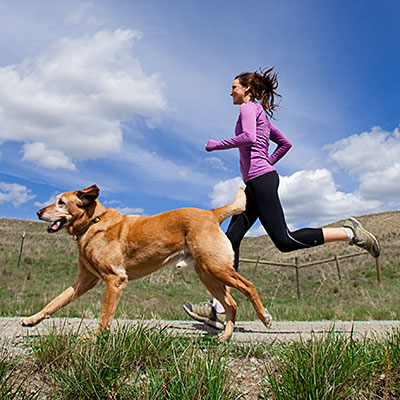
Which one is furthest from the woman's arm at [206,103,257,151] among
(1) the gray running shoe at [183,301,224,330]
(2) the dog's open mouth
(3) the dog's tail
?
(1) the gray running shoe at [183,301,224,330]

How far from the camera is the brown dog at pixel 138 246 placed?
3611 millimetres

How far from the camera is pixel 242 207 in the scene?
13.4ft

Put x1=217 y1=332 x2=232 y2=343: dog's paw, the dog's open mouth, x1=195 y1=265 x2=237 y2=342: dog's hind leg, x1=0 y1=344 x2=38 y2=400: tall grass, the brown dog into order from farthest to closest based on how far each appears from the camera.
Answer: the dog's open mouth
x1=195 y1=265 x2=237 y2=342: dog's hind leg
the brown dog
x1=217 y1=332 x2=232 y2=343: dog's paw
x1=0 y1=344 x2=38 y2=400: tall grass

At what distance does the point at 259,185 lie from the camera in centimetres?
410

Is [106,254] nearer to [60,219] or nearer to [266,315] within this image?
[60,219]

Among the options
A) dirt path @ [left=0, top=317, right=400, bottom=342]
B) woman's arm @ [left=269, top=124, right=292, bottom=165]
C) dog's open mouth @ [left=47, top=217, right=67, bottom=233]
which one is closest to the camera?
dirt path @ [left=0, top=317, right=400, bottom=342]

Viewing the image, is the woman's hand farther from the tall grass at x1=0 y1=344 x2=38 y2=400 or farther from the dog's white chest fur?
the tall grass at x1=0 y1=344 x2=38 y2=400

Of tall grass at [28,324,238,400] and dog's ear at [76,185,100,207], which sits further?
dog's ear at [76,185,100,207]

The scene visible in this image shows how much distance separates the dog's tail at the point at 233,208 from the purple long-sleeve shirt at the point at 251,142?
0.75 feet

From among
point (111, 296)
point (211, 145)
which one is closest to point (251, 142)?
point (211, 145)

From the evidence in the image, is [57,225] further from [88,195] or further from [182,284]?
[182,284]

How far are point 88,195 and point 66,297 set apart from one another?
1091mm

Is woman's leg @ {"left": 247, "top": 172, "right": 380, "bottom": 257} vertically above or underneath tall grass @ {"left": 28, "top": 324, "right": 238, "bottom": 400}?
above

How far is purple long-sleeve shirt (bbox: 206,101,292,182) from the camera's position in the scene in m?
4.04
